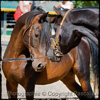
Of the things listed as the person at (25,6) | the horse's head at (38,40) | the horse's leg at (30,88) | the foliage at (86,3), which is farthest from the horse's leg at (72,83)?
the foliage at (86,3)

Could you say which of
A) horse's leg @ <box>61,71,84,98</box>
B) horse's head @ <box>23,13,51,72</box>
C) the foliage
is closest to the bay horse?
horse's head @ <box>23,13,51,72</box>

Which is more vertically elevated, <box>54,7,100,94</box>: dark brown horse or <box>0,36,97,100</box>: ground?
<box>54,7,100,94</box>: dark brown horse

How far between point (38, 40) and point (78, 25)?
2.14 ft

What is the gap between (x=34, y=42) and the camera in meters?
3.30

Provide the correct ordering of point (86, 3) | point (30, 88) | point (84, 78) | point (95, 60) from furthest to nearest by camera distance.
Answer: point (86, 3), point (95, 60), point (84, 78), point (30, 88)

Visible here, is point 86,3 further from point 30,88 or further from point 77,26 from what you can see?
point 77,26

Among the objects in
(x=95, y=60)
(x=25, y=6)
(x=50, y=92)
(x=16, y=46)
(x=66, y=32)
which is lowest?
(x=50, y=92)

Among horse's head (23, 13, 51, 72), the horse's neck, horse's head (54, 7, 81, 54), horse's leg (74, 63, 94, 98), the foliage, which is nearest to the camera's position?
horse's head (54, 7, 81, 54)

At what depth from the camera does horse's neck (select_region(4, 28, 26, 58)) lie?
11.5 ft

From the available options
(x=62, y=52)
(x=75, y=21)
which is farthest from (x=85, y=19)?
(x=62, y=52)

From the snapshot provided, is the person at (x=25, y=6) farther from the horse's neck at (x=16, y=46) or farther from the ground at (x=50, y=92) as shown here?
the ground at (x=50, y=92)

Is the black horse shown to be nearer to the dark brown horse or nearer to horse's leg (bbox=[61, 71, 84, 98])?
the dark brown horse

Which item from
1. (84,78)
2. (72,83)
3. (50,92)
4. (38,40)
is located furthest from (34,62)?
(50,92)

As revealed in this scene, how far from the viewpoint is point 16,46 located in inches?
140
